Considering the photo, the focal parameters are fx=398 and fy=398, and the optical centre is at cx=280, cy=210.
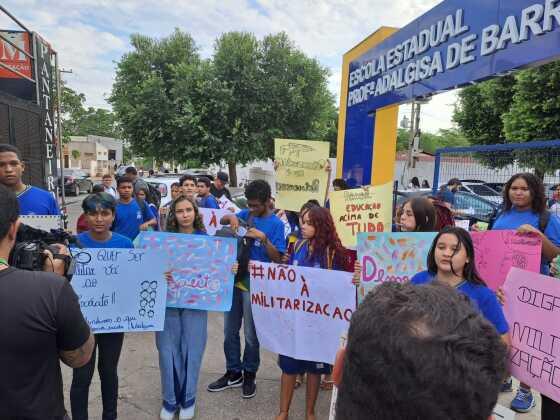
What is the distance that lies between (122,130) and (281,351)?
19.2 metres

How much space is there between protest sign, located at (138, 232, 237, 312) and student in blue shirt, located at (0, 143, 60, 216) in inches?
39.1

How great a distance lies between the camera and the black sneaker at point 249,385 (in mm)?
3379

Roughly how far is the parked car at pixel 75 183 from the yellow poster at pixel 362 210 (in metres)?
21.6

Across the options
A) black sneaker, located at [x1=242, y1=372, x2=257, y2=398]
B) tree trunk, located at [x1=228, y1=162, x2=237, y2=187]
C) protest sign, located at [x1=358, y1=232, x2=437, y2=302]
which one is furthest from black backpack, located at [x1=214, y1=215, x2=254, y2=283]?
tree trunk, located at [x1=228, y1=162, x2=237, y2=187]

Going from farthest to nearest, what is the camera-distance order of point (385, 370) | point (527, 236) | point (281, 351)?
point (281, 351) → point (527, 236) → point (385, 370)

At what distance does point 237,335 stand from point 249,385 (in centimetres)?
42

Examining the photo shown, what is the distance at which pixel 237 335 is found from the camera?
3.51 metres

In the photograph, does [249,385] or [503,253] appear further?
[249,385]

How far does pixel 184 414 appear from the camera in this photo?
303cm

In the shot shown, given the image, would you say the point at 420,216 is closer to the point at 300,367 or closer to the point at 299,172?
the point at 300,367

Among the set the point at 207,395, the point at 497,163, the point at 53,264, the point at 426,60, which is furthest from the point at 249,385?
the point at 426,60

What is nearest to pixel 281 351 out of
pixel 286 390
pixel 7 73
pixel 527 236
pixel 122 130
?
pixel 286 390

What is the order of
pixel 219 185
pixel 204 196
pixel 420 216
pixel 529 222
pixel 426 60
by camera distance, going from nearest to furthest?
pixel 420 216 < pixel 529 222 < pixel 426 60 < pixel 204 196 < pixel 219 185

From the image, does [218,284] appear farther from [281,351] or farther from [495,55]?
[495,55]
